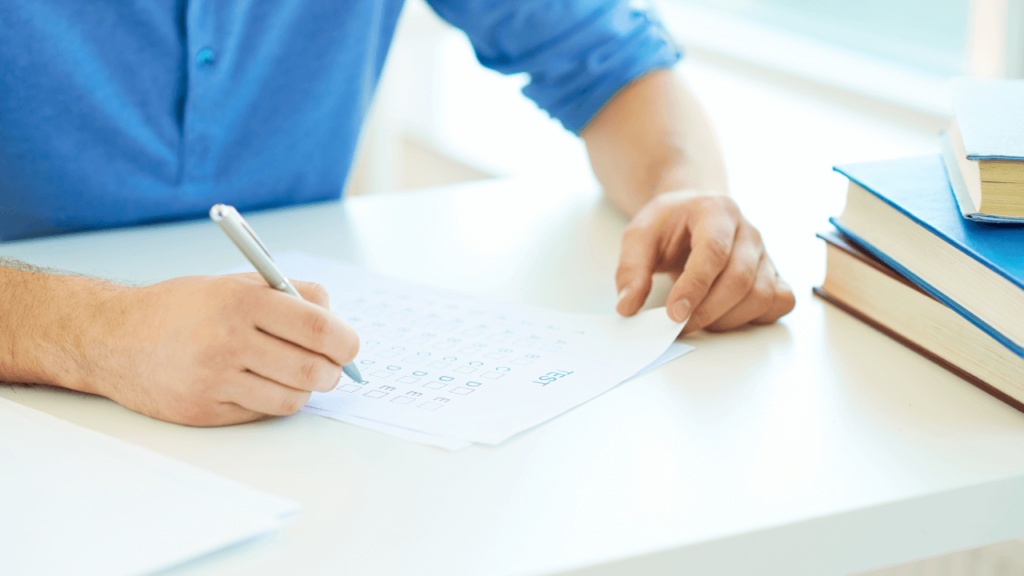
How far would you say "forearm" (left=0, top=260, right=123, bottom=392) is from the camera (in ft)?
1.78

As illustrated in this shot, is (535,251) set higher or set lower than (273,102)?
lower

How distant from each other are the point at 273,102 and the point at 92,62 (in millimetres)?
197

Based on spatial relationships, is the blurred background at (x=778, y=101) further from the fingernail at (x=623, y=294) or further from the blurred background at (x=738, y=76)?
the fingernail at (x=623, y=294)

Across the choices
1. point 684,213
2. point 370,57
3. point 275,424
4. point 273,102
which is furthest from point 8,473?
point 370,57

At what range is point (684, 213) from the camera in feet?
2.37

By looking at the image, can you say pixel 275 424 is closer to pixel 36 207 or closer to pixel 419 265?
pixel 419 265

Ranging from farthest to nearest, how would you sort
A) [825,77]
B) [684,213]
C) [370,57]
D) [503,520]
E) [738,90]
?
[738,90]
[825,77]
[370,57]
[684,213]
[503,520]

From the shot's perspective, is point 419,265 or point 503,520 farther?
point 419,265

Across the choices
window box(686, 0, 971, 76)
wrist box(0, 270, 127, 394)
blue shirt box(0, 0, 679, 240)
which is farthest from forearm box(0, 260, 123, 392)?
window box(686, 0, 971, 76)

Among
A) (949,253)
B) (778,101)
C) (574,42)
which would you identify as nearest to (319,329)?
(949,253)

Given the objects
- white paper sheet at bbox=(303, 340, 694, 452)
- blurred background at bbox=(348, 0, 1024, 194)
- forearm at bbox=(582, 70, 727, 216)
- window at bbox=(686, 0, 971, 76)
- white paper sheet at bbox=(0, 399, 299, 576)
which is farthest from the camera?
window at bbox=(686, 0, 971, 76)

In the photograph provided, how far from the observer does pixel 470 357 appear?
0.60 m

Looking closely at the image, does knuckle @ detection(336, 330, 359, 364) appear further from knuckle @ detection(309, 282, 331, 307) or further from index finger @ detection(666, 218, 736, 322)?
index finger @ detection(666, 218, 736, 322)

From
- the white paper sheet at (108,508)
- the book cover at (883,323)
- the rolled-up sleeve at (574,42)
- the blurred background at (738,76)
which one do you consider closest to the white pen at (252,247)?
the white paper sheet at (108,508)
